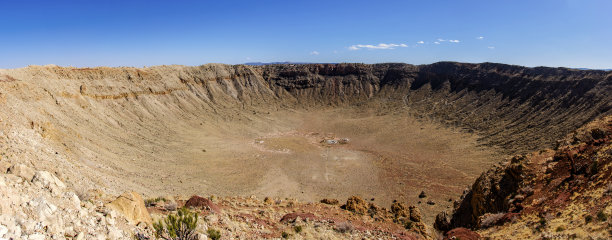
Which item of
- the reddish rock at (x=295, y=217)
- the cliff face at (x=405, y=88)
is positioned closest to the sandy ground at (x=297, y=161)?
the cliff face at (x=405, y=88)

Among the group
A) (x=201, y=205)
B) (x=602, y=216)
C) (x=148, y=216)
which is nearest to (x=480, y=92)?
(x=602, y=216)

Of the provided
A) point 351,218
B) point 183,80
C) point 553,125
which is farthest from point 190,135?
point 553,125

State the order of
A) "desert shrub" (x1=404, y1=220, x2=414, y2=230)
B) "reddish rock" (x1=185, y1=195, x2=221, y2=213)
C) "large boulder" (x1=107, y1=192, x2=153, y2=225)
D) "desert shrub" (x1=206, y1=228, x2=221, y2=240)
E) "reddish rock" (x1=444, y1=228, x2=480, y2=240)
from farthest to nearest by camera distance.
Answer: "desert shrub" (x1=404, y1=220, x2=414, y2=230) → "reddish rock" (x1=185, y1=195, x2=221, y2=213) → "reddish rock" (x1=444, y1=228, x2=480, y2=240) → "desert shrub" (x1=206, y1=228, x2=221, y2=240) → "large boulder" (x1=107, y1=192, x2=153, y2=225)

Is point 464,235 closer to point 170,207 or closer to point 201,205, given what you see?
point 201,205

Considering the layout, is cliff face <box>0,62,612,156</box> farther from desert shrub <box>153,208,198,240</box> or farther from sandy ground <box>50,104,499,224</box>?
desert shrub <box>153,208,198,240</box>

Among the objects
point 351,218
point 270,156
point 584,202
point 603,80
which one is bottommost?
point 270,156

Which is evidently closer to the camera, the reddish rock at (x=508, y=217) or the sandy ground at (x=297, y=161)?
the reddish rock at (x=508, y=217)

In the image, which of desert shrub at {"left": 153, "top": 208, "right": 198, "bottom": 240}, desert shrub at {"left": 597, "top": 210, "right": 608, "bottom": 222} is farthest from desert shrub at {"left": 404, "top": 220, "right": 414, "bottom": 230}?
desert shrub at {"left": 153, "top": 208, "right": 198, "bottom": 240}

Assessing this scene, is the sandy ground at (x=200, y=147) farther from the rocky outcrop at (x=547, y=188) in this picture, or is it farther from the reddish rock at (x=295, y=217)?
the reddish rock at (x=295, y=217)

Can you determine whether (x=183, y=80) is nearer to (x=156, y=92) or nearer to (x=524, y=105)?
(x=156, y=92)
